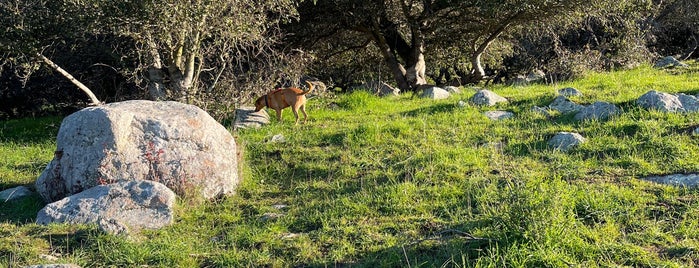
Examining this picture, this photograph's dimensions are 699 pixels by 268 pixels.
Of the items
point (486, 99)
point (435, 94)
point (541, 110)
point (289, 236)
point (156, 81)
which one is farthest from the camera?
point (435, 94)

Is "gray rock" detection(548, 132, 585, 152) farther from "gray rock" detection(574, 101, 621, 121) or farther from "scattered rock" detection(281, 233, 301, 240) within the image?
"scattered rock" detection(281, 233, 301, 240)

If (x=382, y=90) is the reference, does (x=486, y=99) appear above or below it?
above

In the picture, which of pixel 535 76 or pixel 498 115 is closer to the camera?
pixel 498 115

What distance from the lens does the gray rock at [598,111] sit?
913cm

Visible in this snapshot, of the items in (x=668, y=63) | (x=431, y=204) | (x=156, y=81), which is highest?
(x=156, y=81)

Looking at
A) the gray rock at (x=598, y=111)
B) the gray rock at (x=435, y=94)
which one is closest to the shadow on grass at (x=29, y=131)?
the gray rock at (x=435, y=94)

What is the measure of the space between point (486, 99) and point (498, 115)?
1.09 m

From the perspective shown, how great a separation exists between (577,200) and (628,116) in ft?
12.9

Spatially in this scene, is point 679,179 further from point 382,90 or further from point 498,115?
point 382,90

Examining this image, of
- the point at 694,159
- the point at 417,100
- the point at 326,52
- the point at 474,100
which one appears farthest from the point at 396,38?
the point at 694,159

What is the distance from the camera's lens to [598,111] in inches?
366

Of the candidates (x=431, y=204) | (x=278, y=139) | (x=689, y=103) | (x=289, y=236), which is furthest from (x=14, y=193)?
(x=689, y=103)

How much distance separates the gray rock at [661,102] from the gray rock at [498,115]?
206 cm

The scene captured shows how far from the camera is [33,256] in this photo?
5.37m
